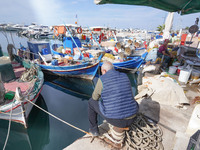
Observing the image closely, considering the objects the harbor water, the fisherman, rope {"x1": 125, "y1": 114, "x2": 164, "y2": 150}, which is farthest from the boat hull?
the fisherman

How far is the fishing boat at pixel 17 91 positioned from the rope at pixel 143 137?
346cm

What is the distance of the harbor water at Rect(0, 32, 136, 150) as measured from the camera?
4898 mm

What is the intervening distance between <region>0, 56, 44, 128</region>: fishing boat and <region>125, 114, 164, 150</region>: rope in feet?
11.3

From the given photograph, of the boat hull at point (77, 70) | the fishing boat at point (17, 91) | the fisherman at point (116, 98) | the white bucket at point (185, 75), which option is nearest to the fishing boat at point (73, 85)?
the boat hull at point (77, 70)

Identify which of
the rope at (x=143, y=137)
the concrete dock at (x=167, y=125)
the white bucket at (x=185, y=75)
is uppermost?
the white bucket at (x=185, y=75)

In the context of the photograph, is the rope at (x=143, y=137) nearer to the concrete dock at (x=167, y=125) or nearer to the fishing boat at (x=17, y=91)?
the concrete dock at (x=167, y=125)

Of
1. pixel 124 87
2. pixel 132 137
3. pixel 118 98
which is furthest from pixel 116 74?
pixel 132 137

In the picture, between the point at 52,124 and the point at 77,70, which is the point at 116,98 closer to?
the point at 52,124

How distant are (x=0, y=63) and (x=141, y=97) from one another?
7703 millimetres

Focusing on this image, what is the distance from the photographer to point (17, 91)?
4098 millimetres

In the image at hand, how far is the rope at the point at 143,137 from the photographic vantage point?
2377 mm

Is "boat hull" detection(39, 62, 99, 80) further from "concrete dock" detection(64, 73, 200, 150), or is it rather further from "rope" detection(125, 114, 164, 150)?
"rope" detection(125, 114, 164, 150)

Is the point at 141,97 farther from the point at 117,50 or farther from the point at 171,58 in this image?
the point at 117,50

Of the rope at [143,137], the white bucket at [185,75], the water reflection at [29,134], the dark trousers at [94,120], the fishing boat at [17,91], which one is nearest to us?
the dark trousers at [94,120]
